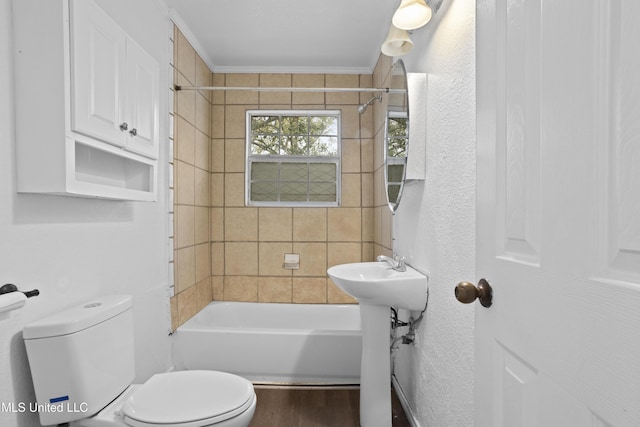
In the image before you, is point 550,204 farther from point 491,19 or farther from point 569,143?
point 491,19

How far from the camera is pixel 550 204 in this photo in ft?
1.90

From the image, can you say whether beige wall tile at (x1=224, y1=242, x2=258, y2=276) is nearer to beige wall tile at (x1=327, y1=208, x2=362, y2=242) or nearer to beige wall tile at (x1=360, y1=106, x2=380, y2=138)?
beige wall tile at (x1=327, y1=208, x2=362, y2=242)

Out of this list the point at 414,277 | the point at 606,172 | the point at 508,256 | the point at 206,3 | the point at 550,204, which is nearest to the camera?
the point at 606,172

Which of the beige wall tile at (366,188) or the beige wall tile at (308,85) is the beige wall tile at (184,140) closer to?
the beige wall tile at (308,85)

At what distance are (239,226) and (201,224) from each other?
36 cm

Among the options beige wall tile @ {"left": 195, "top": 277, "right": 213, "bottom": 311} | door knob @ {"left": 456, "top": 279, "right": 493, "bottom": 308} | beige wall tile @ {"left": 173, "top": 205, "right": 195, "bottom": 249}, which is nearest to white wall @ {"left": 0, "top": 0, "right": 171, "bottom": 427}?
beige wall tile @ {"left": 173, "top": 205, "right": 195, "bottom": 249}


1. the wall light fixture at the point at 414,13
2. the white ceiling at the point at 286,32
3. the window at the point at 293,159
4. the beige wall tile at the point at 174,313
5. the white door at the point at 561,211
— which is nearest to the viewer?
the white door at the point at 561,211

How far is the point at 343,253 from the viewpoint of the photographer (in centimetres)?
323

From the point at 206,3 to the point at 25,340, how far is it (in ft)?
6.71

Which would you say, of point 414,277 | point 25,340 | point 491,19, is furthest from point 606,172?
point 25,340

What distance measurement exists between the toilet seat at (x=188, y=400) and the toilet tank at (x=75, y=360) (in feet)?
0.41

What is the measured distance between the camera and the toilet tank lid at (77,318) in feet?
3.95

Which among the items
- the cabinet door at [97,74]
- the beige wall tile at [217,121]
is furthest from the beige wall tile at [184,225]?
the cabinet door at [97,74]

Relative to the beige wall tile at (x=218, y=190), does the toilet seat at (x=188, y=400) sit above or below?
below
